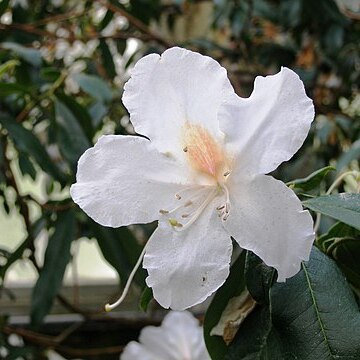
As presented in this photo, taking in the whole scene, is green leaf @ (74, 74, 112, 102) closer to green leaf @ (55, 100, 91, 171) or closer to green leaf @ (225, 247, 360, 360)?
green leaf @ (55, 100, 91, 171)

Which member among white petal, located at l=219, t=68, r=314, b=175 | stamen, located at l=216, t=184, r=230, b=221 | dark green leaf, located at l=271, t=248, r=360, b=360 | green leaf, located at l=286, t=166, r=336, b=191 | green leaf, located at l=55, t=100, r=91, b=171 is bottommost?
green leaf, located at l=55, t=100, r=91, b=171

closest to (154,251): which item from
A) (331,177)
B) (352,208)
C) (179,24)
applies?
(352,208)

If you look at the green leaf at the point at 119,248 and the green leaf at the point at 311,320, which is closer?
the green leaf at the point at 311,320

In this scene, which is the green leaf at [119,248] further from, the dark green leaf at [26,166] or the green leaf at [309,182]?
the green leaf at [309,182]

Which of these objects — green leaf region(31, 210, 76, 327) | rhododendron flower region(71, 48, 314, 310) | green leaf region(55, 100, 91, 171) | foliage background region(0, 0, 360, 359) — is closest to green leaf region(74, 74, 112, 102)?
foliage background region(0, 0, 360, 359)

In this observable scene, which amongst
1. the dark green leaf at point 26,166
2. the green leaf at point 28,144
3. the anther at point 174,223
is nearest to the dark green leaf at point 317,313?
the anther at point 174,223
